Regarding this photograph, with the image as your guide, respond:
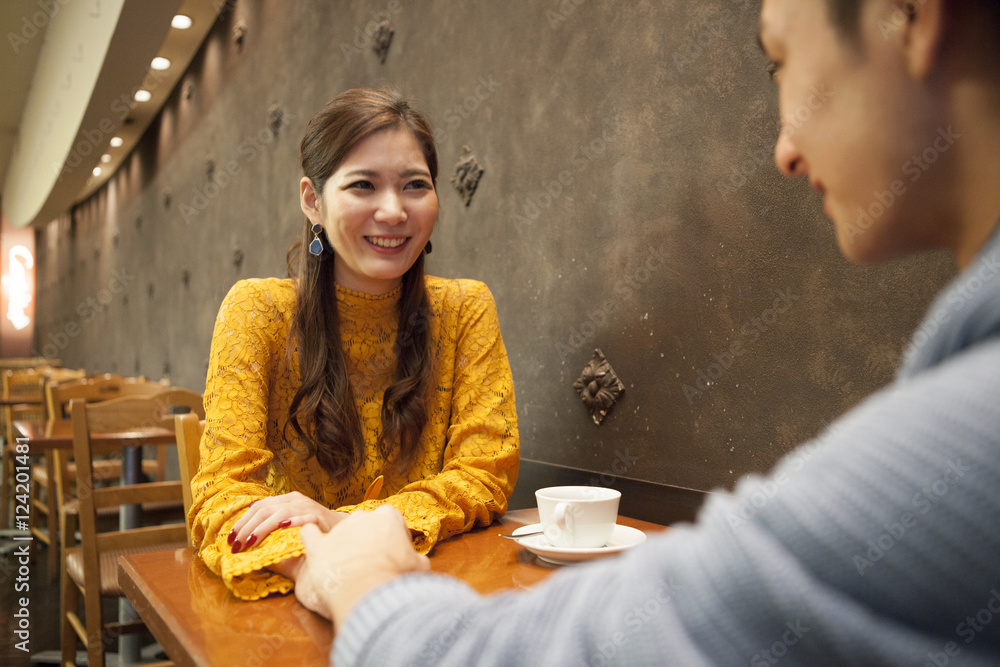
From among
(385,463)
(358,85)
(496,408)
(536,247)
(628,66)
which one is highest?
(358,85)

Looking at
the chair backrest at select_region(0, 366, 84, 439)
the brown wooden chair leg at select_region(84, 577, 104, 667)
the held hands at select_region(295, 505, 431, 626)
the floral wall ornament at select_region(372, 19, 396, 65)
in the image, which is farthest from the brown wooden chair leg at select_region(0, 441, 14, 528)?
the held hands at select_region(295, 505, 431, 626)

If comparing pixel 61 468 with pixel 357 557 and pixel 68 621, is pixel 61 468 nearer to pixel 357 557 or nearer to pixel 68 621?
pixel 68 621

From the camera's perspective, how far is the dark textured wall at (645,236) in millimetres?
1393

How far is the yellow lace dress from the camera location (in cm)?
125

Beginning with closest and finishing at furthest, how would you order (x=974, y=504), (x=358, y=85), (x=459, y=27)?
(x=974, y=504) < (x=459, y=27) < (x=358, y=85)

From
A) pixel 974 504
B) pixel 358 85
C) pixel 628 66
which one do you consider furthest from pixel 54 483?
pixel 974 504

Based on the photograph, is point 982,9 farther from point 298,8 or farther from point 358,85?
point 298,8

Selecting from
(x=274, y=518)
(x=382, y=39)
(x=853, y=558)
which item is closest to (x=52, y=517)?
(x=382, y=39)

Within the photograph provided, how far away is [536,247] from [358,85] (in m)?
1.64

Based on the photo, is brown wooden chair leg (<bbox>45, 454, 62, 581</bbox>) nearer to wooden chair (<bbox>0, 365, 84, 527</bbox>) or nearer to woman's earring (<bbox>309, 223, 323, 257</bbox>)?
wooden chair (<bbox>0, 365, 84, 527</bbox>)

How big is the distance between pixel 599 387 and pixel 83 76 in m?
6.16

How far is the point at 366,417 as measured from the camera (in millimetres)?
1591

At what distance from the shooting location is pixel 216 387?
1.38 meters

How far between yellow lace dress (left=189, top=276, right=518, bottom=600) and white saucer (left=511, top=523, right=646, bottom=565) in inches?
7.2
